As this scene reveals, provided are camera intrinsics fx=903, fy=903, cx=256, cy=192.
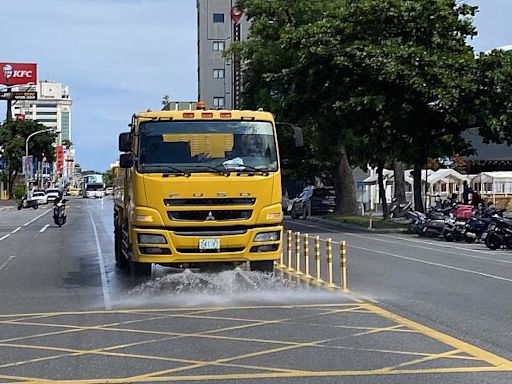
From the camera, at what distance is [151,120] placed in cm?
1536

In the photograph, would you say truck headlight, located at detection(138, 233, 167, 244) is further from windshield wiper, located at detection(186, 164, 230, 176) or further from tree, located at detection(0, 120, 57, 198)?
tree, located at detection(0, 120, 57, 198)

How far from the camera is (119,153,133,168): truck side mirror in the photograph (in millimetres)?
15480

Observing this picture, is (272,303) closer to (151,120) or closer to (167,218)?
(167,218)

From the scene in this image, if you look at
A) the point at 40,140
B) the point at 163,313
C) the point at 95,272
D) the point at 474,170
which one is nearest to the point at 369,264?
the point at 95,272

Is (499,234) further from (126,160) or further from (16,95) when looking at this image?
(16,95)

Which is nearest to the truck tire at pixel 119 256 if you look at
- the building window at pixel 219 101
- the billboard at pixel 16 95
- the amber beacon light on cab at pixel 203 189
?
the amber beacon light on cab at pixel 203 189

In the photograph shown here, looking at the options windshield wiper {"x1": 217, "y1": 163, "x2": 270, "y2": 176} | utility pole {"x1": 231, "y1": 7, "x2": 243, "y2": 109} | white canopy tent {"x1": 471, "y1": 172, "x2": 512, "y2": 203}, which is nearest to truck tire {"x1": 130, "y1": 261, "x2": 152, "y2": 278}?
windshield wiper {"x1": 217, "y1": 163, "x2": 270, "y2": 176}

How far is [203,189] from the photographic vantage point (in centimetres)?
1459

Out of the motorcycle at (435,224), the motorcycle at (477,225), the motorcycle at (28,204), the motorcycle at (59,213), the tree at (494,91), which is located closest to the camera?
the motorcycle at (477,225)

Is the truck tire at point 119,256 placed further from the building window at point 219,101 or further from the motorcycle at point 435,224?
the building window at point 219,101

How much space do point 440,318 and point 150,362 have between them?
452 cm

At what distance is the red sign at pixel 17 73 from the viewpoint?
11131 cm

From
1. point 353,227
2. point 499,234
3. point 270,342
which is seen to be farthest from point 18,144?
point 270,342

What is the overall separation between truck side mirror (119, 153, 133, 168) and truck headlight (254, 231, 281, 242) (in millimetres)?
2521
